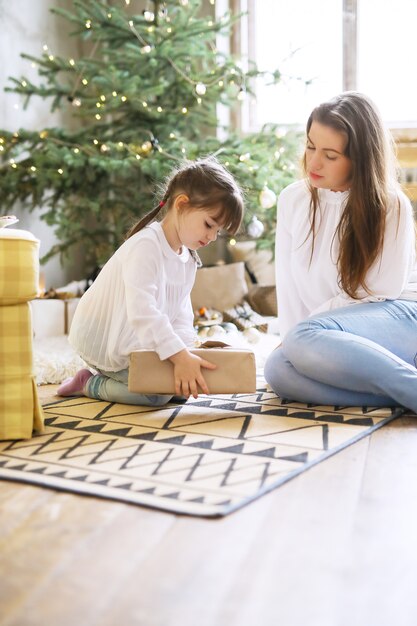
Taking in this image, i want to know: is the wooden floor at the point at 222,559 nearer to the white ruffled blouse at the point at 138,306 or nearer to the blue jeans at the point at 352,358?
the blue jeans at the point at 352,358

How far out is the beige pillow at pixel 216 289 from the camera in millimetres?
3240

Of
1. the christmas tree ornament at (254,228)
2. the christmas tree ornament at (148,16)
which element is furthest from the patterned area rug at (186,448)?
the christmas tree ornament at (148,16)

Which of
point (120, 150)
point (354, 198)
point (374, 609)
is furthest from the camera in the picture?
point (120, 150)

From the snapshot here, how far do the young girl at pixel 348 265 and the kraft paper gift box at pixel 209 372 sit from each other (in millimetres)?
147

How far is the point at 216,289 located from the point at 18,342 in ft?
6.00

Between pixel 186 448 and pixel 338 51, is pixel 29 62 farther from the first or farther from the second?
pixel 186 448

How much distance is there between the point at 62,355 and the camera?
247 centimetres

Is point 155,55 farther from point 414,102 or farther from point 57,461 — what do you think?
point 57,461

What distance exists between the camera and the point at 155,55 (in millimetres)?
3062

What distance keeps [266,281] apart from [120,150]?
963 millimetres

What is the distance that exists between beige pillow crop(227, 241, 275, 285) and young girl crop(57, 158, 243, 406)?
164 centimetres

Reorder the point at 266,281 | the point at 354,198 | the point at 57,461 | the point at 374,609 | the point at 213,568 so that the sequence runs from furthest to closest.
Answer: the point at 266,281 < the point at 354,198 < the point at 57,461 < the point at 213,568 < the point at 374,609

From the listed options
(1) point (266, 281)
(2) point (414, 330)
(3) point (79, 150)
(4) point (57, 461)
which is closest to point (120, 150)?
(3) point (79, 150)

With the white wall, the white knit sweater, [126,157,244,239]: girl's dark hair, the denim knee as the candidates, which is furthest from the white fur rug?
the white wall
